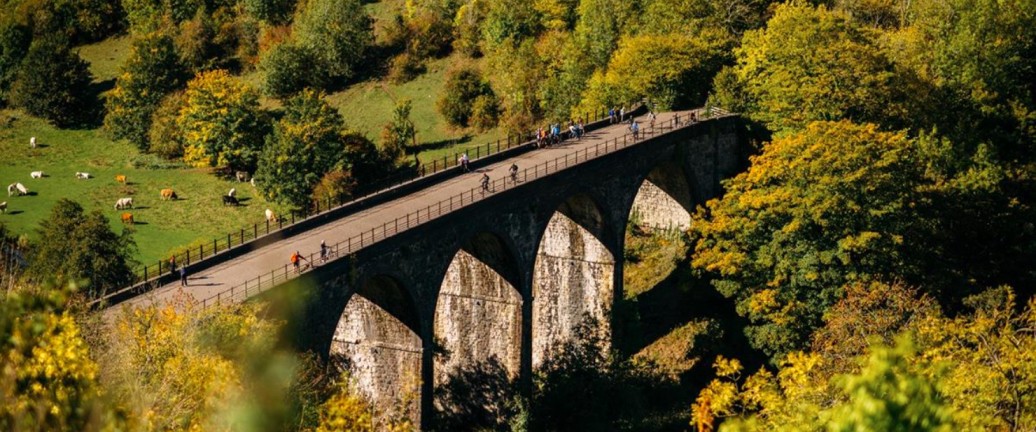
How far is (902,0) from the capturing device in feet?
278

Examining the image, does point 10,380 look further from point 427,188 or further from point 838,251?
point 838,251

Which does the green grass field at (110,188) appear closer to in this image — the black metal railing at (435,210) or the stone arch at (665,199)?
the stone arch at (665,199)

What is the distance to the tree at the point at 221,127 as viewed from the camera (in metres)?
86.8

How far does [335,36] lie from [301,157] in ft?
85.6

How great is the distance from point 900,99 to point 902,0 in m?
21.5

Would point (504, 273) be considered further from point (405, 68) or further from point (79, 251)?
point (405, 68)

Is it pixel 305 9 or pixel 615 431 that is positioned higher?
pixel 305 9

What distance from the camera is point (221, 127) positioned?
86.8 meters

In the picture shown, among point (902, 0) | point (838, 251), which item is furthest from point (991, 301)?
point (902, 0)

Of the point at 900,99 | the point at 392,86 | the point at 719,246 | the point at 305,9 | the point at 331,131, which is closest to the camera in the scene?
the point at 719,246

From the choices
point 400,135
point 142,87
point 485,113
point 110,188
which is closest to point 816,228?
point 485,113

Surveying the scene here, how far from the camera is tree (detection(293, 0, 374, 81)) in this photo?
330 ft

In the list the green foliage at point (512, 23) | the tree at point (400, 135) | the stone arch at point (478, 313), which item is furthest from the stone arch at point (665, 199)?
the green foliage at point (512, 23)

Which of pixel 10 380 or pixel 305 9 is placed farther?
pixel 305 9
